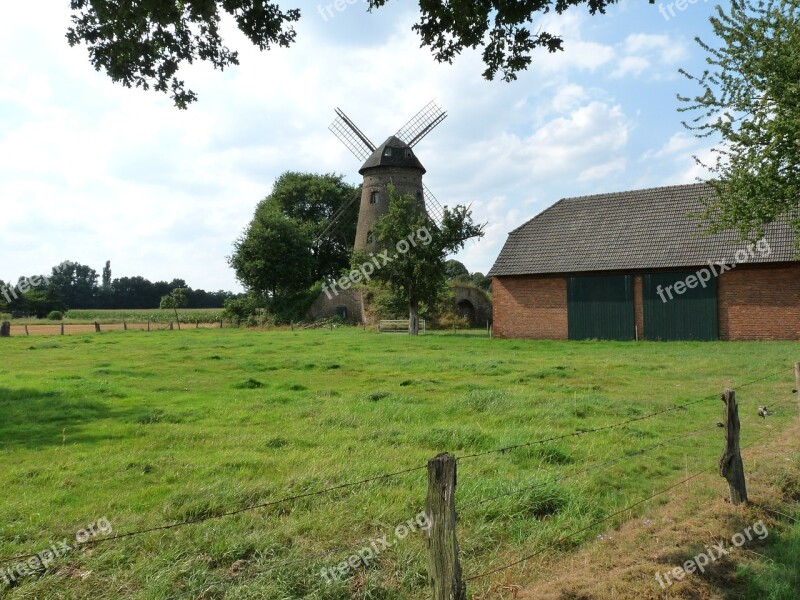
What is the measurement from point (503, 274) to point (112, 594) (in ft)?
88.1

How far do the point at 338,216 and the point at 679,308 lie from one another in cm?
3486

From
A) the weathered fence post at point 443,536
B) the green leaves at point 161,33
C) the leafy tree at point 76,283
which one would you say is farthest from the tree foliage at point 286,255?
the leafy tree at point 76,283

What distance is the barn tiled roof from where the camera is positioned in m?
25.3

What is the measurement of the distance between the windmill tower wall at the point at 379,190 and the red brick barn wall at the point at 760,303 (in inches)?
969

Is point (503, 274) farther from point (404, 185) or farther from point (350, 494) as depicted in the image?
point (350, 494)

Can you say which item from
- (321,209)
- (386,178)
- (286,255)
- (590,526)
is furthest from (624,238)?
(321,209)

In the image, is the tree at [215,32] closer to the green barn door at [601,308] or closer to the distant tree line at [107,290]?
the green barn door at [601,308]

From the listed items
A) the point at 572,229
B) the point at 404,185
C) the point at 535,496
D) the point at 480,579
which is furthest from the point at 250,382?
the point at 404,185

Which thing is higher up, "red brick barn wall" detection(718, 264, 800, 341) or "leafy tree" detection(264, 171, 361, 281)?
"leafy tree" detection(264, 171, 361, 281)

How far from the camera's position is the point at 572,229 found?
3002cm

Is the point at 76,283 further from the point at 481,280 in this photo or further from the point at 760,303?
the point at 760,303

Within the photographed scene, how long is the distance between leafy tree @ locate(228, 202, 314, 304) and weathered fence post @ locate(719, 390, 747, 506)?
44484mm

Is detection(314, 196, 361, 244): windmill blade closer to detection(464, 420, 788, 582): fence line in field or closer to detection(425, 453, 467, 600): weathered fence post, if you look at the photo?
detection(464, 420, 788, 582): fence line in field

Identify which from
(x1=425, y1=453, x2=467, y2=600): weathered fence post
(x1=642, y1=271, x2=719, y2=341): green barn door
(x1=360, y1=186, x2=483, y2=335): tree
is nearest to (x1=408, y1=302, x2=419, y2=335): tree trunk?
(x1=360, y1=186, x2=483, y2=335): tree
